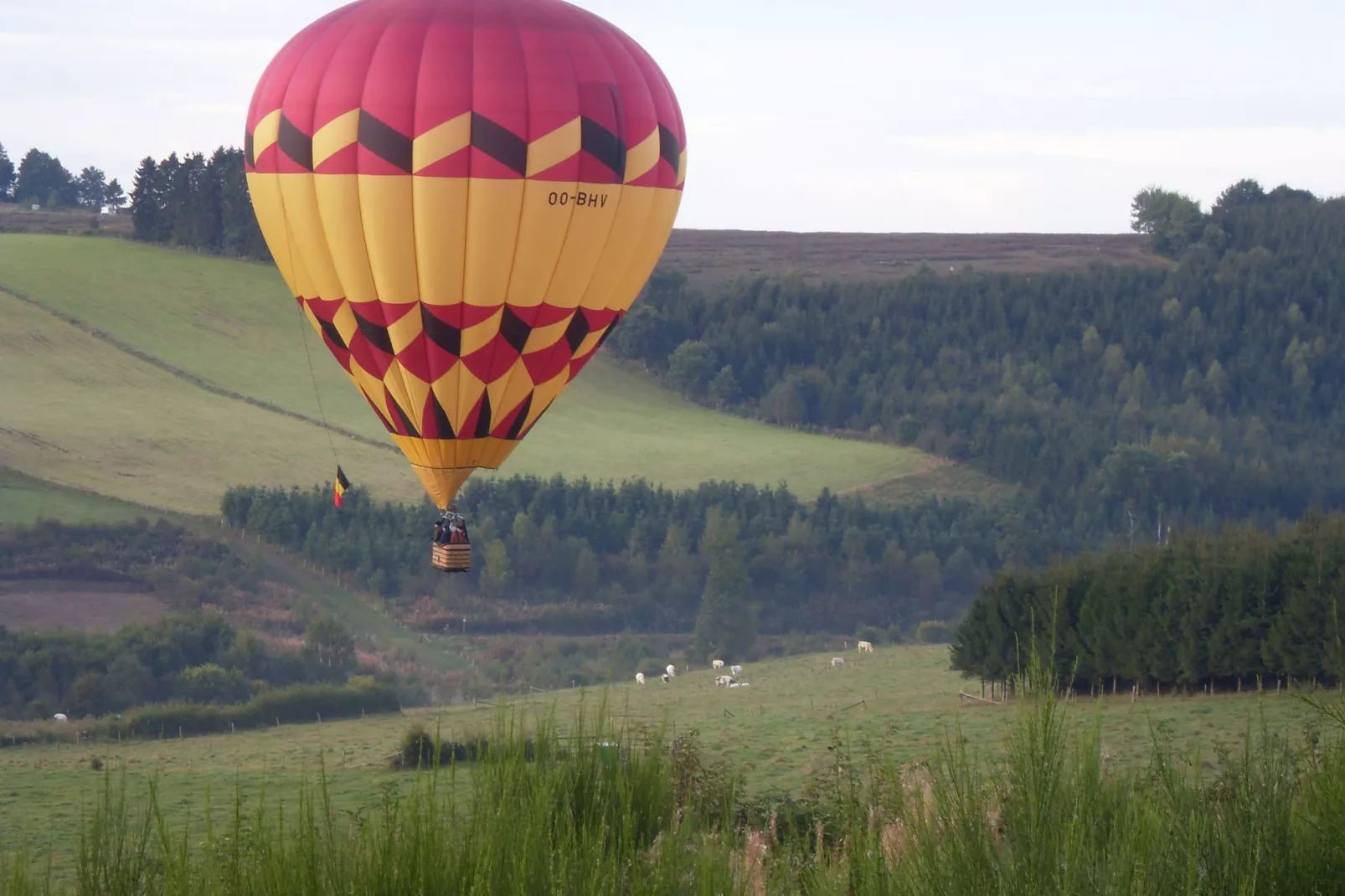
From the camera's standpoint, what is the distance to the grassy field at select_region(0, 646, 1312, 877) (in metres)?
37.6

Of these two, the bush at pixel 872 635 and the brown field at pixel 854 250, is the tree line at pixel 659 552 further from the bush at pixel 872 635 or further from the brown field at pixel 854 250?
the brown field at pixel 854 250

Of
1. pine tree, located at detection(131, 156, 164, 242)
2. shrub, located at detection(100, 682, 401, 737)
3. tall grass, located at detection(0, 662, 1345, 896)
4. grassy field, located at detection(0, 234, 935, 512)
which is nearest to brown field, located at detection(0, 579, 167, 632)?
shrub, located at detection(100, 682, 401, 737)

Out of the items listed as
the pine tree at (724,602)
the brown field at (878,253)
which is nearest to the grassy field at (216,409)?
the pine tree at (724,602)

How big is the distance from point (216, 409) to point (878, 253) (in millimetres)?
80027

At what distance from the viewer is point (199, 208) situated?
136m

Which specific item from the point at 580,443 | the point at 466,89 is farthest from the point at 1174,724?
the point at 580,443

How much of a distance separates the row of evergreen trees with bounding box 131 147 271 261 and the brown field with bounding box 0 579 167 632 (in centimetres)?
6529

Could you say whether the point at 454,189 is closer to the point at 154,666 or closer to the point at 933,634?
the point at 154,666

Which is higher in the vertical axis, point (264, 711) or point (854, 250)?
point (854, 250)

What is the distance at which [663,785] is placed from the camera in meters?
13.6

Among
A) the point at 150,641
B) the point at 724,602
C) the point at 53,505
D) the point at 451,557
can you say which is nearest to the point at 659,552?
the point at 724,602

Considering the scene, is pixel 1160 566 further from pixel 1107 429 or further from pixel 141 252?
pixel 141 252

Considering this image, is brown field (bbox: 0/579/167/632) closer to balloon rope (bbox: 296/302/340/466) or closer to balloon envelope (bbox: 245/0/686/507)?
balloon rope (bbox: 296/302/340/466)

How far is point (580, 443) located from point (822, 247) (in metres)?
65.5
